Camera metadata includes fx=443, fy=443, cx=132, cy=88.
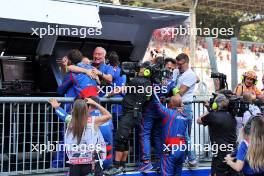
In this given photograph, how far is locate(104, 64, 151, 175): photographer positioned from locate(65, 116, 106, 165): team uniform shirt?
0.71 meters

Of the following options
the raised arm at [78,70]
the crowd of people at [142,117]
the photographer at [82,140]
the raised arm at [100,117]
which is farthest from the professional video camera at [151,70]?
the photographer at [82,140]

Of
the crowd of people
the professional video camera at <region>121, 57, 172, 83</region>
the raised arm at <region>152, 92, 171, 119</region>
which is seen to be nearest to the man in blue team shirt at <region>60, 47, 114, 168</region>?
the crowd of people

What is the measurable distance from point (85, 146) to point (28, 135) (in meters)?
1.05

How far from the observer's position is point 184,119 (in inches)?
247

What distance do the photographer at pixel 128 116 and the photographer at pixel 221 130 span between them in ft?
2.98

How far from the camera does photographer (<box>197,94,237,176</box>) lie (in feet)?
19.6

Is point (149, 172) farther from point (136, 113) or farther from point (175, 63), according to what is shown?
point (175, 63)

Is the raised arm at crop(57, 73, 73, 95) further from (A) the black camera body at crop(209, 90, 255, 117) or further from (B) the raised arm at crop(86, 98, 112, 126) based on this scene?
(A) the black camera body at crop(209, 90, 255, 117)

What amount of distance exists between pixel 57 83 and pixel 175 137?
2.55m

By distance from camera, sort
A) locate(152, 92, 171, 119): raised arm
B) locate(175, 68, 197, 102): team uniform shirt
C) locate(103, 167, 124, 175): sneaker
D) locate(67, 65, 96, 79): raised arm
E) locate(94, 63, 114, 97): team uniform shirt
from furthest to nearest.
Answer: locate(175, 68, 197, 102): team uniform shirt < locate(94, 63, 114, 97): team uniform shirt < locate(152, 92, 171, 119): raised arm < locate(103, 167, 124, 175): sneaker < locate(67, 65, 96, 79): raised arm

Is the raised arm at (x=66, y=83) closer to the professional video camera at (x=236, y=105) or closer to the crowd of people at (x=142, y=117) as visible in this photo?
the crowd of people at (x=142, y=117)

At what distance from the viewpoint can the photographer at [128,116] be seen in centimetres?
591

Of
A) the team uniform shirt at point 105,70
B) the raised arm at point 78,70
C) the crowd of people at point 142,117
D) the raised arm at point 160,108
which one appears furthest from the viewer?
the team uniform shirt at point 105,70

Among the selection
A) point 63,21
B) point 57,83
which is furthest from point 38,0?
point 57,83
